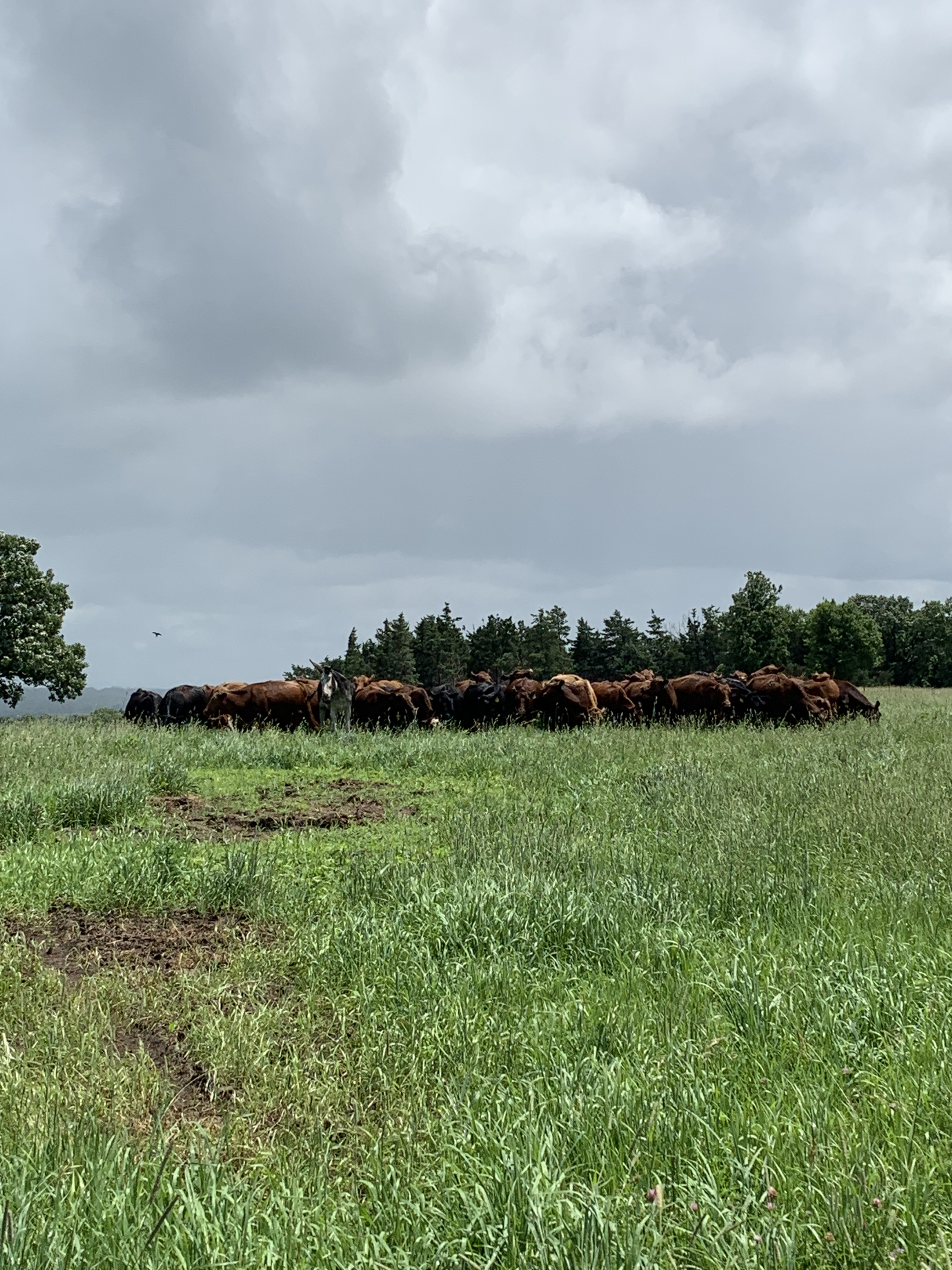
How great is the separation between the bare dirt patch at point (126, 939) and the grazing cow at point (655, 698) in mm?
20879

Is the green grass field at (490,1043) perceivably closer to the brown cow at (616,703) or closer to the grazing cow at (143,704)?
the brown cow at (616,703)

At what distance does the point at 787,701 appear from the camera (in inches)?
1038

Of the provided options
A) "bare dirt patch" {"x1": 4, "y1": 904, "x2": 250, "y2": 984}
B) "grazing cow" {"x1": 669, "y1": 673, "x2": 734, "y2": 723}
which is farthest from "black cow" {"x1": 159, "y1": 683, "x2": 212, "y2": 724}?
"bare dirt patch" {"x1": 4, "y1": 904, "x2": 250, "y2": 984}

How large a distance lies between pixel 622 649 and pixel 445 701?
175 feet

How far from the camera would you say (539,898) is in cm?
601

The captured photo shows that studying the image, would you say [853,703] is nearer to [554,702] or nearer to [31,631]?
[554,702]

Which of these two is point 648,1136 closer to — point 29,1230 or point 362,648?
point 29,1230

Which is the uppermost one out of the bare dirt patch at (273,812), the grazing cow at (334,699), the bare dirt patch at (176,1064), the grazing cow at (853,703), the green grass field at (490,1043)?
the grazing cow at (334,699)

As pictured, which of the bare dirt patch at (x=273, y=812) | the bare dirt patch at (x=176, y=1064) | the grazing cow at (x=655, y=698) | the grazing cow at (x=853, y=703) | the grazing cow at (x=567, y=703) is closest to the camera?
the bare dirt patch at (x=176, y=1064)

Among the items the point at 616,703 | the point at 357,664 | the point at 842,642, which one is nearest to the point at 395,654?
the point at 357,664

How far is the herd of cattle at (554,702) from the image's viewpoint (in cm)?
2588

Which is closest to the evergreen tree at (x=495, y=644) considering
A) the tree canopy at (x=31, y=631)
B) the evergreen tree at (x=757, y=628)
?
the evergreen tree at (x=757, y=628)

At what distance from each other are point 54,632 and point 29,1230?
45.3 metres

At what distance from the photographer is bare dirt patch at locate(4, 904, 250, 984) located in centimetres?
548
